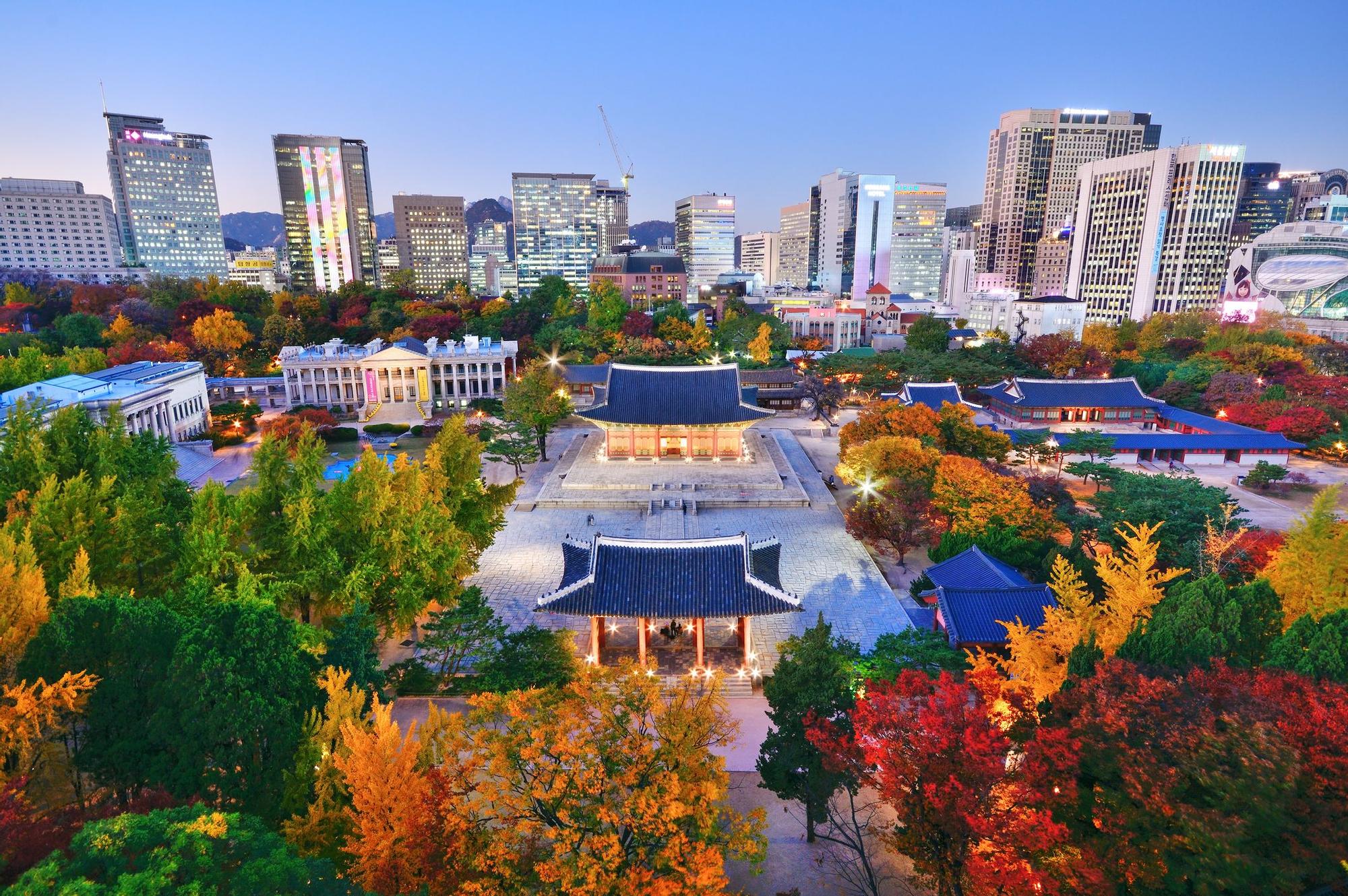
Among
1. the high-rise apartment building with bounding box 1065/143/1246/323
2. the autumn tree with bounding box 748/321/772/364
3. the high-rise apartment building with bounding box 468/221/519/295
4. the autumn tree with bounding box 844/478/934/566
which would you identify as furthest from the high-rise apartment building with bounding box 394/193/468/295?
the autumn tree with bounding box 844/478/934/566

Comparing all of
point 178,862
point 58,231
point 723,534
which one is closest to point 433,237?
point 58,231

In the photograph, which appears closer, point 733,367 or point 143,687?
point 143,687

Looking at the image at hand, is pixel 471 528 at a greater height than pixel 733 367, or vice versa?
pixel 733 367

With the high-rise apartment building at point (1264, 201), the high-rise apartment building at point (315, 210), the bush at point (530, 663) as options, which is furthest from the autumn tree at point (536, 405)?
the high-rise apartment building at point (1264, 201)

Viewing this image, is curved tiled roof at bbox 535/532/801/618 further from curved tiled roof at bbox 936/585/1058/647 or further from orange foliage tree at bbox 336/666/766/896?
orange foliage tree at bbox 336/666/766/896

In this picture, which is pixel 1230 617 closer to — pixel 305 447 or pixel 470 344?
pixel 305 447

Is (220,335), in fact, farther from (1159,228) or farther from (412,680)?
(1159,228)

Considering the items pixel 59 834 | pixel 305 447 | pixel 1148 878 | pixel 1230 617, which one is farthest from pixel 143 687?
pixel 1230 617

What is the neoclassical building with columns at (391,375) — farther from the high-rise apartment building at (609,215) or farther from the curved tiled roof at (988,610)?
the high-rise apartment building at (609,215)
